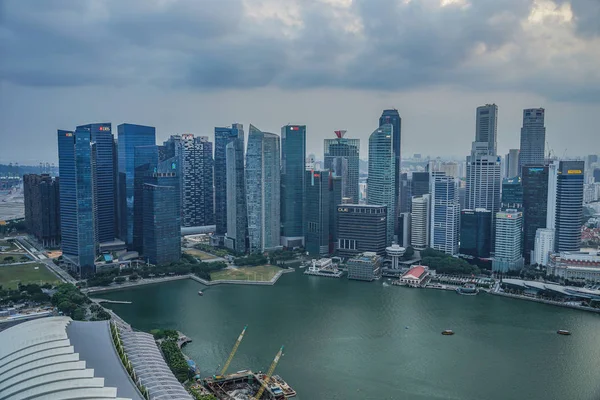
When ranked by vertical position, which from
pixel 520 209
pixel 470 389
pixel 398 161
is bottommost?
pixel 470 389

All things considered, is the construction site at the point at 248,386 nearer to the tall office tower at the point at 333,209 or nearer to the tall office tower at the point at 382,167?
the tall office tower at the point at 333,209

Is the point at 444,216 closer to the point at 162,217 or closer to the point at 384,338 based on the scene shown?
the point at 384,338

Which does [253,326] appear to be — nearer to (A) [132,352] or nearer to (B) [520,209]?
(A) [132,352]

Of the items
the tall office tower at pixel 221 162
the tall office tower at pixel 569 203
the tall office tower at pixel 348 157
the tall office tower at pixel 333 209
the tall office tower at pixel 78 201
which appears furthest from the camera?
the tall office tower at pixel 348 157

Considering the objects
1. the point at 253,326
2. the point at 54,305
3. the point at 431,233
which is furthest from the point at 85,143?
the point at 431,233

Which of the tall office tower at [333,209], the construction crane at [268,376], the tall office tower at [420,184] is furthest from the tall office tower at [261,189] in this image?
the construction crane at [268,376]

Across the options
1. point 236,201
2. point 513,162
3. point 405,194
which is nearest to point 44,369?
point 236,201
